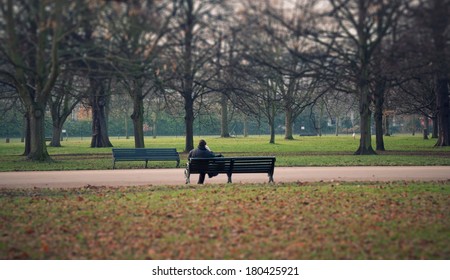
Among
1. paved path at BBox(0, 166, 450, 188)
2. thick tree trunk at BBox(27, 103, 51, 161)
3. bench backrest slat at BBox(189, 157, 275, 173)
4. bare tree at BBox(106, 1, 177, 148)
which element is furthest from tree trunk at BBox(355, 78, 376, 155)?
thick tree trunk at BBox(27, 103, 51, 161)

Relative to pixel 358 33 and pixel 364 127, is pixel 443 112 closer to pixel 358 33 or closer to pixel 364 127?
pixel 364 127

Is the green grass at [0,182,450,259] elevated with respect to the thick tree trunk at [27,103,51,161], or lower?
lower

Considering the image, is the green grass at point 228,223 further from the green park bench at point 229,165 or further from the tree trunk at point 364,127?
the tree trunk at point 364,127

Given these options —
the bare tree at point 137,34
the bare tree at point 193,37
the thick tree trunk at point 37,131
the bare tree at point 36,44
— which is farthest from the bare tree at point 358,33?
the thick tree trunk at point 37,131

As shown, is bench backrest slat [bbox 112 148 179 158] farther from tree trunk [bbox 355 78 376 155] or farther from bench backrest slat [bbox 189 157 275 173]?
tree trunk [bbox 355 78 376 155]

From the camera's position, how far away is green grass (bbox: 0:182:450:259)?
7617mm

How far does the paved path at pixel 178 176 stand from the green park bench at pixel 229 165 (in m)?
0.83

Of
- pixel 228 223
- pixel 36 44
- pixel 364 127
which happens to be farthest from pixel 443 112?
pixel 228 223

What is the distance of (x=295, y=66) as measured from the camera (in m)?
25.4

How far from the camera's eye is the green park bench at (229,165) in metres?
14.8

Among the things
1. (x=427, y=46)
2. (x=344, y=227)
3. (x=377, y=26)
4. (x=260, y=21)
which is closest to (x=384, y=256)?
(x=344, y=227)

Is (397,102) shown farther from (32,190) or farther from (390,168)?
(32,190)

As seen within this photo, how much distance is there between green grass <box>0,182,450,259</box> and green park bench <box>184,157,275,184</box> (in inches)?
47.3

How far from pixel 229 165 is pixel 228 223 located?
5.62 meters
